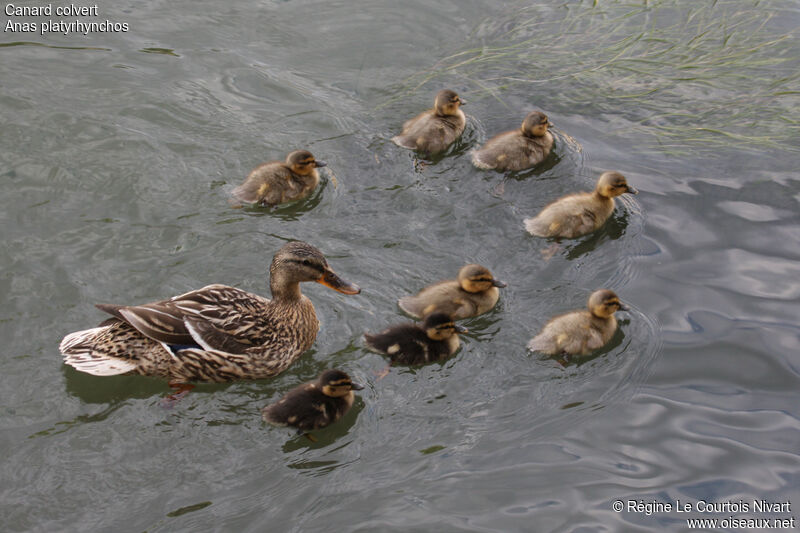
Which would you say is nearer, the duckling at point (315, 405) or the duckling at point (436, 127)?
the duckling at point (315, 405)

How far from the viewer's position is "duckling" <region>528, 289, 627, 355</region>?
452 centimetres

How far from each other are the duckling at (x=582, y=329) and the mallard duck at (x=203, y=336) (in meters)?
1.32

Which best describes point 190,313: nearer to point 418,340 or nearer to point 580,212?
point 418,340

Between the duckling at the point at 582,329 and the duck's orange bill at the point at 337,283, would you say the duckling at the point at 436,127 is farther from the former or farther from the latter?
the duckling at the point at 582,329

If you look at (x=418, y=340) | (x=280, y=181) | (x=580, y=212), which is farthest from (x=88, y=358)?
(x=580, y=212)

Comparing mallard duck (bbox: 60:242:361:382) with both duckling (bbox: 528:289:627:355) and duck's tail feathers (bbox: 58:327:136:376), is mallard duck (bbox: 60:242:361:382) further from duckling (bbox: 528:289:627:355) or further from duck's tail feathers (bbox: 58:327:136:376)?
duckling (bbox: 528:289:627:355)

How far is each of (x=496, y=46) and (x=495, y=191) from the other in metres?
2.14

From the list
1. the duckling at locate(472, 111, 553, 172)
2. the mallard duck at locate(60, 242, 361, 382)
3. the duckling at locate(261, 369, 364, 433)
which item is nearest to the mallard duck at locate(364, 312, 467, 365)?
the duckling at locate(261, 369, 364, 433)

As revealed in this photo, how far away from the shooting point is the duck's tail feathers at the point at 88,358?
13.9 feet

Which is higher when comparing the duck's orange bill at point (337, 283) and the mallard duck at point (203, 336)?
the duck's orange bill at point (337, 283)

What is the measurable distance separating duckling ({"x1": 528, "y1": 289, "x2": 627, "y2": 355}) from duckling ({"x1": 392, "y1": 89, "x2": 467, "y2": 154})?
199 cm

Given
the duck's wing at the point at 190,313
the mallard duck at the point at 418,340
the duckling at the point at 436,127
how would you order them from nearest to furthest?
the duck's wing at the point at 190,313
the mallard duck at the point at 418,340
the duckling at the point at 436,127

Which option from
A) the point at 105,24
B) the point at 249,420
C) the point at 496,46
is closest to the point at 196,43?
the point at 105,24

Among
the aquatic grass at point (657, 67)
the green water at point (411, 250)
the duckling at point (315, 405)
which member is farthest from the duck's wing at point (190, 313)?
the aquatic grass at point (657, 67)
